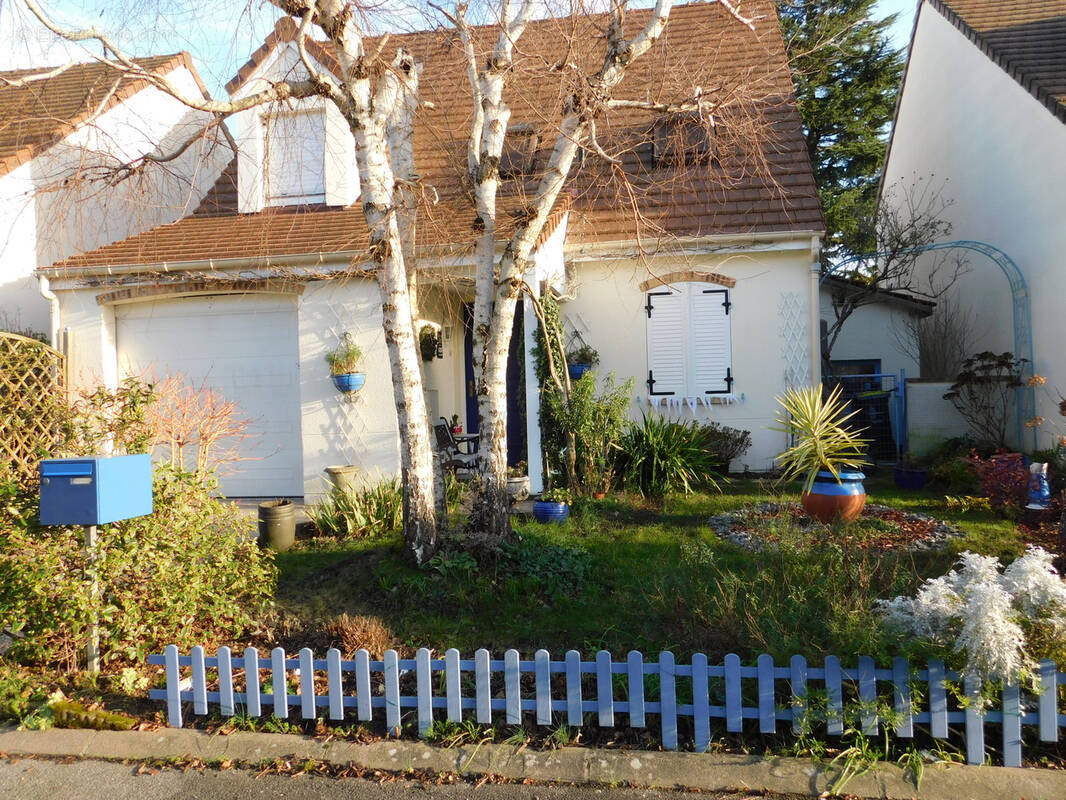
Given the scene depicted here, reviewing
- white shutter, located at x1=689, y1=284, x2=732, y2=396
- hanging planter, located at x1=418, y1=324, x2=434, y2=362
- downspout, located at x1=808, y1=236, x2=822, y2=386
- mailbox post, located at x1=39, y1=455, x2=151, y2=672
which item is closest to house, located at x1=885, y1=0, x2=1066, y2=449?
downspout, located at x1=808, y1=236, x2=822, y2=386

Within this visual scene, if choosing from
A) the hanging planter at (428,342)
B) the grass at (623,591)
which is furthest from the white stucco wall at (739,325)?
the grass at (623,591)

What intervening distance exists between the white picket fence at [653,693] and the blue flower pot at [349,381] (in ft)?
15.8

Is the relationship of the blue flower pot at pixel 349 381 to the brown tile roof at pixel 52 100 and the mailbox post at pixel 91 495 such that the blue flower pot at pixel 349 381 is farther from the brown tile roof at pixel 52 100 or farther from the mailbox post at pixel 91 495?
the mailbox post at pixel 91 495

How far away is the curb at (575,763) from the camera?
10.3 feet

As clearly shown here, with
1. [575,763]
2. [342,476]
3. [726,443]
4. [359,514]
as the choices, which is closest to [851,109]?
[726,443]

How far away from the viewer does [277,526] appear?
678 cm

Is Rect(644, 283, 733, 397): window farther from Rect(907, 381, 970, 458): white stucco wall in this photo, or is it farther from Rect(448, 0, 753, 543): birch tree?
Rect(448, 0, 753, 543): birch tree

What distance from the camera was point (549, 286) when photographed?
912 cm

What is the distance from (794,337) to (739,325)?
78 cm

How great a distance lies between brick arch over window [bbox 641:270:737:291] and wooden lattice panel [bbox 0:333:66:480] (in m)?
7.37

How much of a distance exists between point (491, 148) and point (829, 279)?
9047 mm

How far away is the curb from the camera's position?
3143 millimetres

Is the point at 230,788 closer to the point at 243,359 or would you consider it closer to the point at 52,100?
the point at 243,359

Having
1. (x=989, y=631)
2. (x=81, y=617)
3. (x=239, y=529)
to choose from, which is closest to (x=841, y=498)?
(x=989, y=631)
